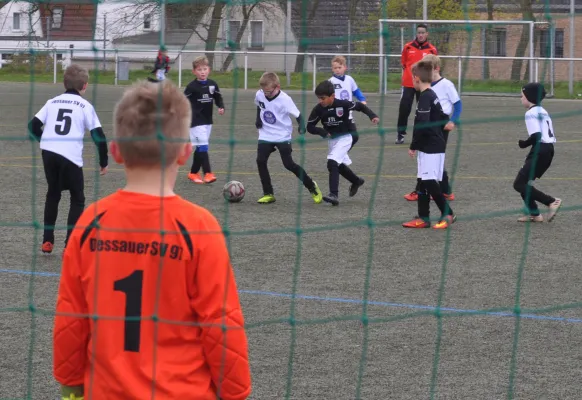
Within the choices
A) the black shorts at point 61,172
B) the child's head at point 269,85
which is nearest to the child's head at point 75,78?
the black shorts at point 61,172

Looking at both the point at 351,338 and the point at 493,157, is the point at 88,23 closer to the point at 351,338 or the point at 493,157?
the point at 351,338

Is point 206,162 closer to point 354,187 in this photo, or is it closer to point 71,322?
point 354,187

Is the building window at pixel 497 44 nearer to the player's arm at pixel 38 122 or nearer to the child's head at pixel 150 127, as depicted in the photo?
the player's arm at pixel 38 122

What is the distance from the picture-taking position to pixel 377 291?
6.92 m

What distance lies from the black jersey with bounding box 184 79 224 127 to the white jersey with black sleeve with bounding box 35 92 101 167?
4.32 m

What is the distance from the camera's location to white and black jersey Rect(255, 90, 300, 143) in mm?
10742

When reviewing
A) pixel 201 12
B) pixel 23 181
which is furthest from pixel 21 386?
pixel 23 181

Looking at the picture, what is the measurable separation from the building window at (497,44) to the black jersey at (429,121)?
52.7 feet

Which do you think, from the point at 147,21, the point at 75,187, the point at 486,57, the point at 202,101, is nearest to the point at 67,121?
the point at 75,187

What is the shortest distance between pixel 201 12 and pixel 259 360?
6.10 ft

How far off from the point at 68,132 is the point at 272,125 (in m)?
3.60

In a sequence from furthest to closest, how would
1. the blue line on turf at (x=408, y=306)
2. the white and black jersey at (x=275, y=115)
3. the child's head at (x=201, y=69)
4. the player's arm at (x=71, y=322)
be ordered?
the child's head at (x=201, y=69) → the white and black jersey at (x=275, y=115) → the blue line on turf at (x=408, y=306) → the player's arm at (x=71, y=322)

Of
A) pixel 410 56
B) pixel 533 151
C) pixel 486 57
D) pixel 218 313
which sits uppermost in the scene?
pixel 486 57

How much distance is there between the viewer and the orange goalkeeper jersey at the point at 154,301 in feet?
9.41
